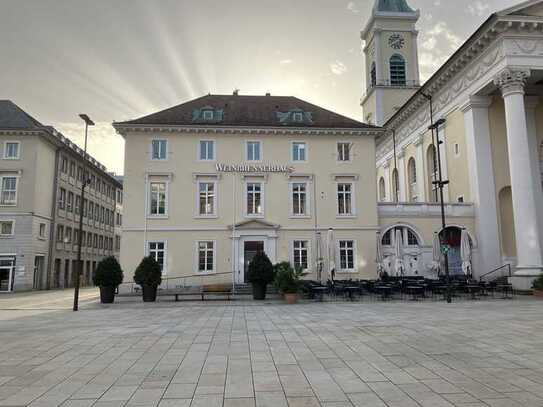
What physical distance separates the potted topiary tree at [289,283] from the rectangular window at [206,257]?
8.20m

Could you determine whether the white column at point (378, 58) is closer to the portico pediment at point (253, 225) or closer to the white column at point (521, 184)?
the white column at point (521, 184)

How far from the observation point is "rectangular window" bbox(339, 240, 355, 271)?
97.3 ft

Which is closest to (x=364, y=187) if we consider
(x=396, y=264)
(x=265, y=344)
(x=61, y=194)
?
(x=396, y=264)

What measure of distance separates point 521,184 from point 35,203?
38709 millimetres

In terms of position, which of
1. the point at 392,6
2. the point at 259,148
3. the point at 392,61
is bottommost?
the point at 259,148

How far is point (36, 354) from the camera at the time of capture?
9.27 m

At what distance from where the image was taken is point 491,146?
103 ft

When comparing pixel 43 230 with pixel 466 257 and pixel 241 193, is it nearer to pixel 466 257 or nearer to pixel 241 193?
pixel 241 193

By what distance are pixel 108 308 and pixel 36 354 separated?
11.0 meters

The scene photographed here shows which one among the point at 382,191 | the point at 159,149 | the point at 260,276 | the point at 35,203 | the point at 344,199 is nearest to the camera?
the point at 260,276

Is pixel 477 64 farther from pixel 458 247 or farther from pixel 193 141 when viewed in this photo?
pixel 193 141

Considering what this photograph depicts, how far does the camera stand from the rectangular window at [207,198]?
29.4 m

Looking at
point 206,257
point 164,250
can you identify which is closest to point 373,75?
point 206,257

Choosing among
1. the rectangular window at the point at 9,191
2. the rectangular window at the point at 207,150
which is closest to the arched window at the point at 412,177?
the rectangular window at the point at 207,150
